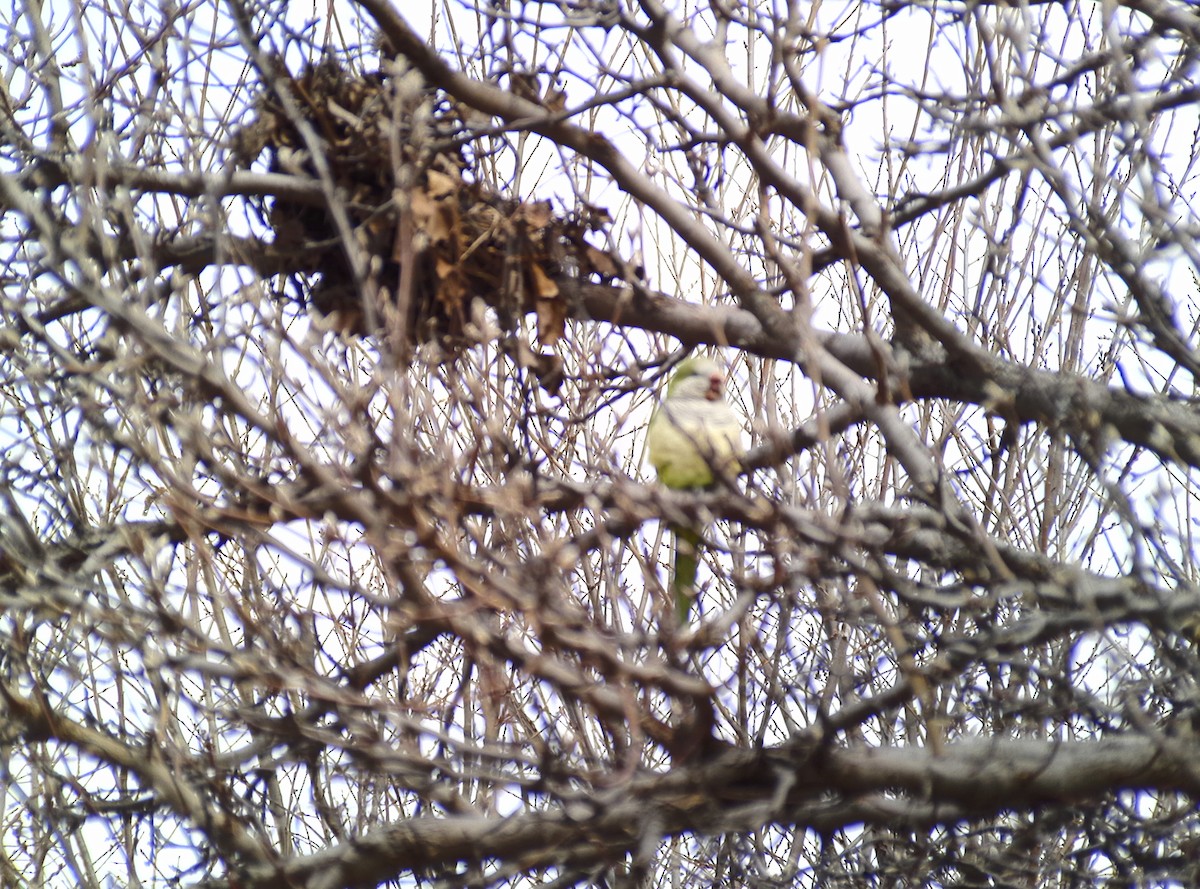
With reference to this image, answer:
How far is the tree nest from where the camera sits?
14.8 ft

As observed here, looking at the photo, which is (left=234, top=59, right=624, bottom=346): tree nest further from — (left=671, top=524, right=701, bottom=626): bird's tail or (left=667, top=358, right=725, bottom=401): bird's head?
(left=671, top=524, right=701, bottom=626): bird's tail

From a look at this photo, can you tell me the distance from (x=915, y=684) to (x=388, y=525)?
126 centimetres

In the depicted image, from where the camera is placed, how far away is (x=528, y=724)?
5613 mm

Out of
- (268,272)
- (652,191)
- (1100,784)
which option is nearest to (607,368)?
(652,191)

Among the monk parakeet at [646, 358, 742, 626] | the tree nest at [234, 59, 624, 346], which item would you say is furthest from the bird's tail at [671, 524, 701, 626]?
the tree nest at [234, 59, 624, 346]

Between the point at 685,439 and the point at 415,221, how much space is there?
1221mm

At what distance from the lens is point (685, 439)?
13.5ft

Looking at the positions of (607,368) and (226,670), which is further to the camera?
(607,368)

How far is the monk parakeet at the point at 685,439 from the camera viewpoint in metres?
4.09

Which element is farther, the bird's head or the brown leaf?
the brown leaf

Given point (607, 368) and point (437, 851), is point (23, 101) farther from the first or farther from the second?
point (437, 851)

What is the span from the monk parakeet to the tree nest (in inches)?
20.6

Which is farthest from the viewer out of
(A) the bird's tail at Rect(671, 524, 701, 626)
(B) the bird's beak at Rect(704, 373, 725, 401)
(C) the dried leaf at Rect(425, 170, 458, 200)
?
(C) the dried leaf at Rect(425, 170, 458, 200)

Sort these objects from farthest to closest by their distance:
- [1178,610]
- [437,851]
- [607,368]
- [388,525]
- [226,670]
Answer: [607,368], [437,851], [1178,610], [226,670], [388,525]
